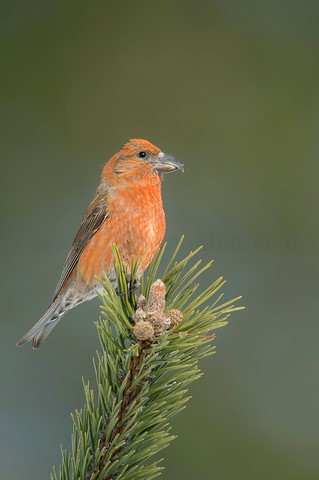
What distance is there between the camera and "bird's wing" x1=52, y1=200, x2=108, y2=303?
3465 mm

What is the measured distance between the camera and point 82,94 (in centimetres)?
463

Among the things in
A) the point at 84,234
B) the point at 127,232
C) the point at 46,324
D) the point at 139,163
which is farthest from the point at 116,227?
the point at 46,324

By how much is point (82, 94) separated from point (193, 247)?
47.9 inches

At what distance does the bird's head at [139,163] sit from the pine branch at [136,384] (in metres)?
1.67

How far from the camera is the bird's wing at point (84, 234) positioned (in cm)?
346

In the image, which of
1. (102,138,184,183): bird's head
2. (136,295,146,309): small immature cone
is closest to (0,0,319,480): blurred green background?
(102,138,184,183): bird's head

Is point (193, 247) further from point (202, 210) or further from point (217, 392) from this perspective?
point (217, 392)

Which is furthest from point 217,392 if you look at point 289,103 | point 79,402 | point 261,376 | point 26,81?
point 26,81

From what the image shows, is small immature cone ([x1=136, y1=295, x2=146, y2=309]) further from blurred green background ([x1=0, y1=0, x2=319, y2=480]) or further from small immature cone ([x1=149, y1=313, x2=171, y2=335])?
blurred green background ([x1=0, y1=0, x2=319, y2=480])

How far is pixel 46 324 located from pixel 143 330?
1648 millimetres

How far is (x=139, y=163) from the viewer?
3.61 meters

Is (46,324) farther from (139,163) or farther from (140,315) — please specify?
(140,315)

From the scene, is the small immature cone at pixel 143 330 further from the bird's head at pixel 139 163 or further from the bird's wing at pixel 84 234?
the bird's head at pixel 139 163

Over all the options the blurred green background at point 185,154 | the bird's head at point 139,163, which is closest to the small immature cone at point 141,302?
the bird's head at point 139,163
